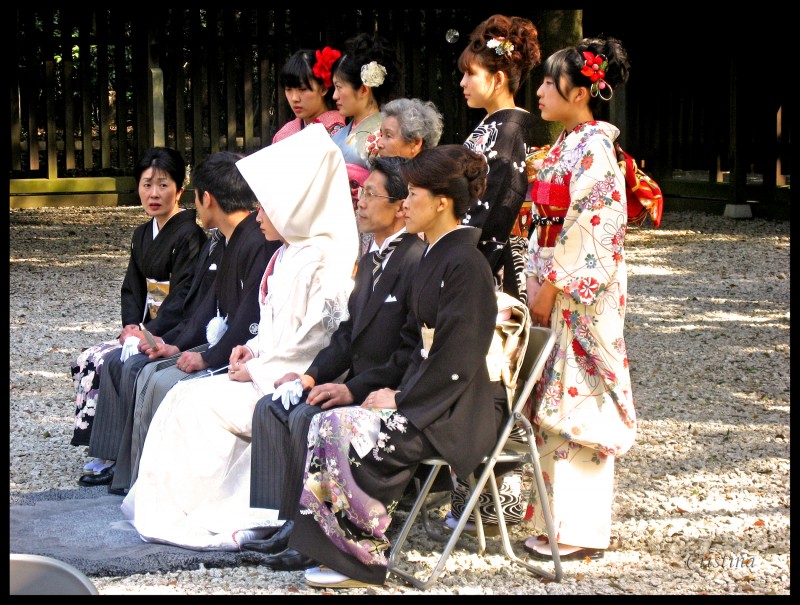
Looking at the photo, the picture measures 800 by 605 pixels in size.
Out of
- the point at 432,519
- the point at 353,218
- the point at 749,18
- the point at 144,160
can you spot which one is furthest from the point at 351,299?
the point at 749,18

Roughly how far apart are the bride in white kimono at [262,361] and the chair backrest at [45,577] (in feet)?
5.50

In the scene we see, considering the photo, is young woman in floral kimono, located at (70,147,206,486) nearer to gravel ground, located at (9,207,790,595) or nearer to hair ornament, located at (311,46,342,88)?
gravel ground, located at (9,207,790,595)

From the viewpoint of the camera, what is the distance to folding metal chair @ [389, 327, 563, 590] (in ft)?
11.0

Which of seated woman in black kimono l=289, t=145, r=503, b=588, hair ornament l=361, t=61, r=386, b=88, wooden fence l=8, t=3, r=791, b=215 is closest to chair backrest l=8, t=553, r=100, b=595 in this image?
seated woman in black kimono l=289, t=145, r=503, b=588

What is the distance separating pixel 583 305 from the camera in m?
3.62

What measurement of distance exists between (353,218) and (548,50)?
5106 mm

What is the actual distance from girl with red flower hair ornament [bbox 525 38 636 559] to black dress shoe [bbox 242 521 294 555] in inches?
32.3

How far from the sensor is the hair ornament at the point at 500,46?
3.96 metres

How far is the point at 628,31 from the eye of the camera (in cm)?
1320

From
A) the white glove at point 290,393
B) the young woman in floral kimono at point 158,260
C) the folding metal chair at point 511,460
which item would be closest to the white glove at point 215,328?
the young woman in floral kimono at point 158,260

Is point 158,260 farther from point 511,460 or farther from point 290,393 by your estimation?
point 511,460

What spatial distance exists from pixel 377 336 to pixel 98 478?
161cm

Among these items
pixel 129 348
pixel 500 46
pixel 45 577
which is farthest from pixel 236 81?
pixel 45 577

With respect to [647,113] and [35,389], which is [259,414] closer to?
[35,389]
